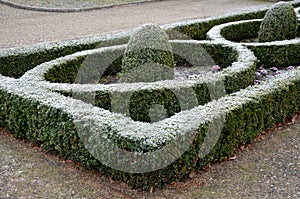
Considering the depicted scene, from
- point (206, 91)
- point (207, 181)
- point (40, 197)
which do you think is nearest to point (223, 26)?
point (206, 91)

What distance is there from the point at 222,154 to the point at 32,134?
8.58 feet

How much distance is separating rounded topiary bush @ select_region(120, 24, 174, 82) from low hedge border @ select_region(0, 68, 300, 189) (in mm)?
1727

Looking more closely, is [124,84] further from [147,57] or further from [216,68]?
[216,68]

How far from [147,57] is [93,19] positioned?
9.79m

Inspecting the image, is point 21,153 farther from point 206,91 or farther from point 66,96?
point 206,91

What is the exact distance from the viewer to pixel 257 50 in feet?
29.6

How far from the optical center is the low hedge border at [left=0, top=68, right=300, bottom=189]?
173 inches

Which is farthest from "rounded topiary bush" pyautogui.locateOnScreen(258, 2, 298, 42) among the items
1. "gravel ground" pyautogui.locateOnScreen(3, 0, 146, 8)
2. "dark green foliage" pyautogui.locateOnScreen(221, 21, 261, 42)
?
"gravel ground" pyautogui.locateOnScreen(3, 0, 146, 8)

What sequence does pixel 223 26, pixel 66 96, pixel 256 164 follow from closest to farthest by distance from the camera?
pixel 256 164, pixel 66 96, pixel 223 26

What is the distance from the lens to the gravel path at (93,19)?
42.8 ft

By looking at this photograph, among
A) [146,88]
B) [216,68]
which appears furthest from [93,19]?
[146,88]

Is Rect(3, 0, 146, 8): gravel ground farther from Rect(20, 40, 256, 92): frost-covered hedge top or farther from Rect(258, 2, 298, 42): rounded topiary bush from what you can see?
Rect(20, 40, 256, 92): frost-covered hedge top

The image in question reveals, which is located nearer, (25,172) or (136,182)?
(136,182)

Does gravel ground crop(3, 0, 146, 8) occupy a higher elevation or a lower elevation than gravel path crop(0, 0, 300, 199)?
higher
